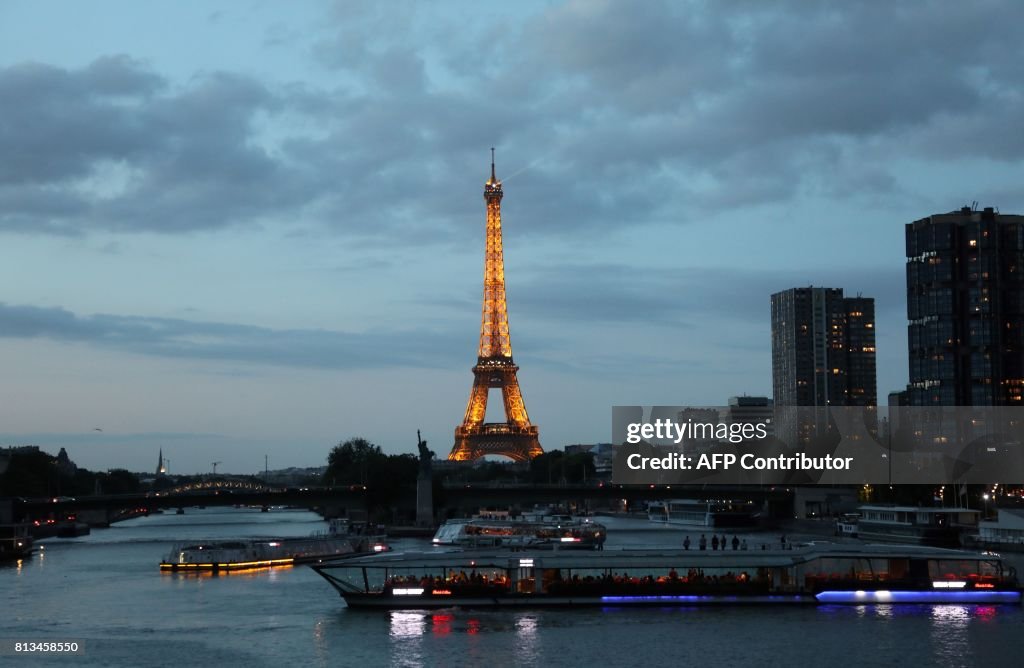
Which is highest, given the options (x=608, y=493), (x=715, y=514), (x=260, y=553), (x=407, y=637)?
(x=608, y=493)

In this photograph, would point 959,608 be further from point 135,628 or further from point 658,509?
point 658,509

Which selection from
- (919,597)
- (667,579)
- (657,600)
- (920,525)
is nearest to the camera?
(657,600)

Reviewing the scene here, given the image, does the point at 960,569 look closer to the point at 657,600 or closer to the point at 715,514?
the point at 657,600

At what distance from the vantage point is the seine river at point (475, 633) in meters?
40.8

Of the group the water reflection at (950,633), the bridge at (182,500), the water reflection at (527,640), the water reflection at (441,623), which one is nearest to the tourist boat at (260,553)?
the water reflection at (441,623)

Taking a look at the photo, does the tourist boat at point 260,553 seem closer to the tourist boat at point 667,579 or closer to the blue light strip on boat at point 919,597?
the tourist boat at point 667,579

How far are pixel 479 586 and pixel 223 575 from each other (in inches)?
899

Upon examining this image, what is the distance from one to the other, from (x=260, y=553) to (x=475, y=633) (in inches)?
1279

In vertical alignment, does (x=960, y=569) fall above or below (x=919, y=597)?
above

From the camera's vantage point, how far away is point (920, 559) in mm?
52406

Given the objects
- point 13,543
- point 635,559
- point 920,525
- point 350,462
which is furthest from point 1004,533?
point 350,462

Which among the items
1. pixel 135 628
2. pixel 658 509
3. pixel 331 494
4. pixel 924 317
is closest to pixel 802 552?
pixel 135 628

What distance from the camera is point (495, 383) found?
161 m

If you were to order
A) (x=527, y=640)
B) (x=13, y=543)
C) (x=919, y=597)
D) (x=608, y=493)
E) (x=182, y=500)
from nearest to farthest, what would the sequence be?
(x=527, y=640) → (x=919, y=597) → (x=13, y=543) → (x=182, y=500) → (x=608, y=493)
